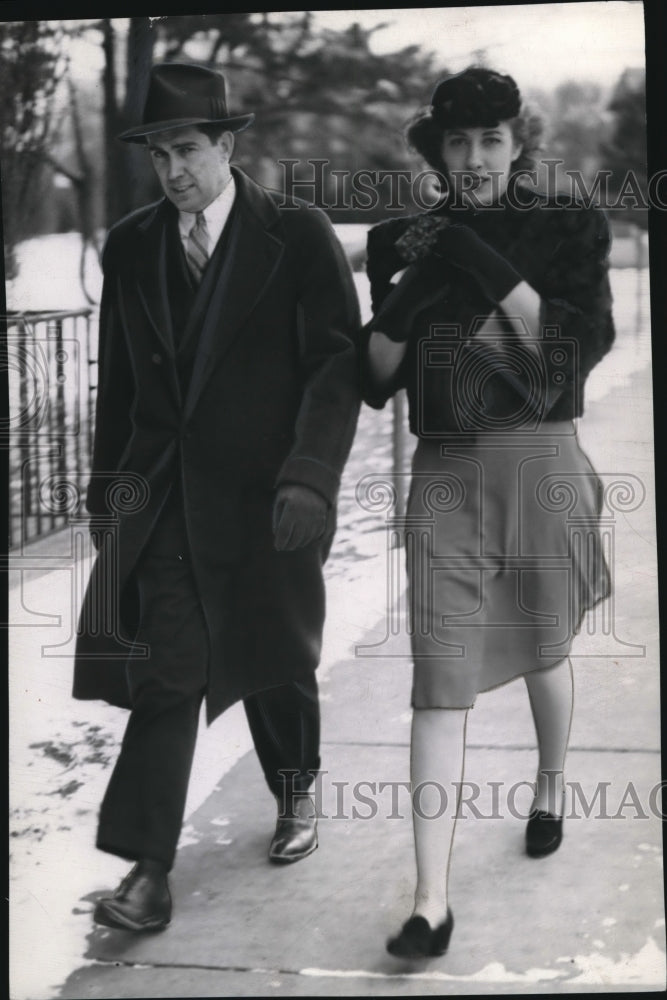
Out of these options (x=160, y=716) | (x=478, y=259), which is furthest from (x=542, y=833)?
(x=478, y=259)

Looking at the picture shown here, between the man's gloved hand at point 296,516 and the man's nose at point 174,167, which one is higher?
the man's nose at point 174,167

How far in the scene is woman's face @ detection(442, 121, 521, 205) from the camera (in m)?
3.88

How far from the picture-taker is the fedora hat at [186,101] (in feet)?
12.8

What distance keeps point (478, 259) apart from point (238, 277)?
69 cm

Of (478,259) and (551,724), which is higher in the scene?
(478,259)

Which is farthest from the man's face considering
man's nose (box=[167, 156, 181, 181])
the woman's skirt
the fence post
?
the woman's skirt

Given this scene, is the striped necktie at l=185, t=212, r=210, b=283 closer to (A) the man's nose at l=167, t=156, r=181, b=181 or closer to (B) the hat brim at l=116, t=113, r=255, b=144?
(A) the man's nose at l=167, t=156, r=181, b=181

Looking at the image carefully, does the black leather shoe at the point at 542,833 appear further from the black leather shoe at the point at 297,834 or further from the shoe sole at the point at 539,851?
the black leather shoe at the point at 297,834

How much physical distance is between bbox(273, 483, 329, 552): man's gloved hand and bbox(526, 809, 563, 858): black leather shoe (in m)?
1.07

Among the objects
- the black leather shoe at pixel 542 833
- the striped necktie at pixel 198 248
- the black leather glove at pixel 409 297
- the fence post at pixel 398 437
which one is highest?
the striped necktie at pixel 198 248

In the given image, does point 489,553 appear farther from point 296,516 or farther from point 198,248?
point 198,248

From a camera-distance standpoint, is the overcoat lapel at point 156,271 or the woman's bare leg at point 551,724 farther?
the woman's bare leg at point 551,724

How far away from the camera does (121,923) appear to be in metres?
3.93

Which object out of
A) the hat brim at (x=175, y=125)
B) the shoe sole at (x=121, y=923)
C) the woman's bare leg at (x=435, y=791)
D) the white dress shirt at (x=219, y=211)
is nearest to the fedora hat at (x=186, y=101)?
the hat brim at (x=175, y=125)
